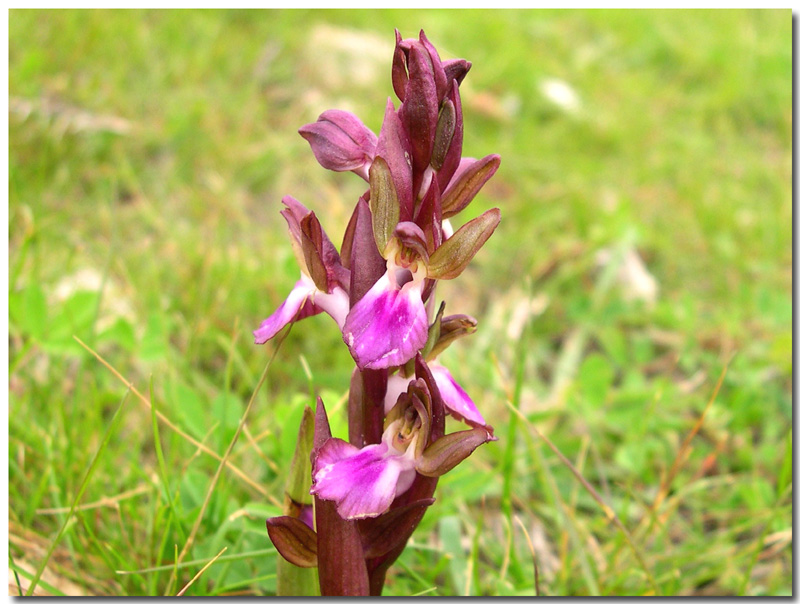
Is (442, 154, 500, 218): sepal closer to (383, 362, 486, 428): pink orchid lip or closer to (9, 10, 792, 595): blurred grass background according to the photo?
(383, 362, 486, 428): pink orchid lip

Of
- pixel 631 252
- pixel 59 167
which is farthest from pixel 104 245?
pixel 631 252

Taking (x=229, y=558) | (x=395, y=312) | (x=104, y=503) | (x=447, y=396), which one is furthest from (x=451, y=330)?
(x=104, y=503)

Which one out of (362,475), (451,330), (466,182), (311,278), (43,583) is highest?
(466,182)

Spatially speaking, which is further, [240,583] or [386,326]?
[240,583]

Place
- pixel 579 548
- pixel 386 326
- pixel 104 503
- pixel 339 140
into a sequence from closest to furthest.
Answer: pixel 386 326 → pixel 339 140 → pixel 104 503 → pixel 579 548

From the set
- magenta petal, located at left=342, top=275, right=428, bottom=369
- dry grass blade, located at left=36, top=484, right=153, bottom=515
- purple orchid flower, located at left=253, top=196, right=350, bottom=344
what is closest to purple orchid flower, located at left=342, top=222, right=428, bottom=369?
magenta petal, located at left=342, top=275, right=428, bottom=369

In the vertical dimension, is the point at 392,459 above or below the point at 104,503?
above

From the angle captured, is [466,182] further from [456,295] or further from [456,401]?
[456,295]

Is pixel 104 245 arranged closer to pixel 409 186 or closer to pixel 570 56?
pixel 409 186
